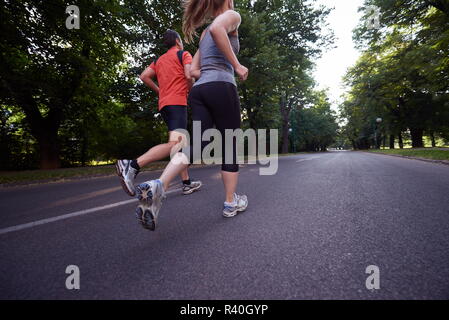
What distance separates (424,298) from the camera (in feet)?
3.06

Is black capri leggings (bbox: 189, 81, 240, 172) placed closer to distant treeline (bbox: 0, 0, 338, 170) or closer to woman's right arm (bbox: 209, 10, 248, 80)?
woman's right arm (bbox: 209, 10, 248, 80)

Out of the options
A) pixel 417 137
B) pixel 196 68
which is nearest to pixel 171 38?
pixel 196 68

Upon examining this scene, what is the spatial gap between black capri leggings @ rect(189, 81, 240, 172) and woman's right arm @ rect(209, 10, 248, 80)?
0.67ft

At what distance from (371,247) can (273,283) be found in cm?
81

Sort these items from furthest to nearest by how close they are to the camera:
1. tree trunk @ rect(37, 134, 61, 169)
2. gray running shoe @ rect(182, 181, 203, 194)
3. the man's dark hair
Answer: tree trunk @ rect(37, 134, 61, 169) < gray running shoe @ rect(182, 181, 203, 194) < the man's dark hair

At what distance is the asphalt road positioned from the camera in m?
1.05

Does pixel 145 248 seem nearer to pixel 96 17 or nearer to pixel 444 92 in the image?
pixel 96 17

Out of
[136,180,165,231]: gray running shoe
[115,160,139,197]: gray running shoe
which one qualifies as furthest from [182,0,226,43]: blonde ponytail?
[136,180,165,231]: gray running shoe

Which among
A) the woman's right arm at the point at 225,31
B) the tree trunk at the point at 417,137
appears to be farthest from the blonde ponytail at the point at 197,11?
the tree trunk at the point at 417,137

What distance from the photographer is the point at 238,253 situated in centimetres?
141

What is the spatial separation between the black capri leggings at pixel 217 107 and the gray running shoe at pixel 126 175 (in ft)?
2.14

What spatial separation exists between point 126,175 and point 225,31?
1602mm

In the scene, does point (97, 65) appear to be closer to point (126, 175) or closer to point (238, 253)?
point (126, 175)
